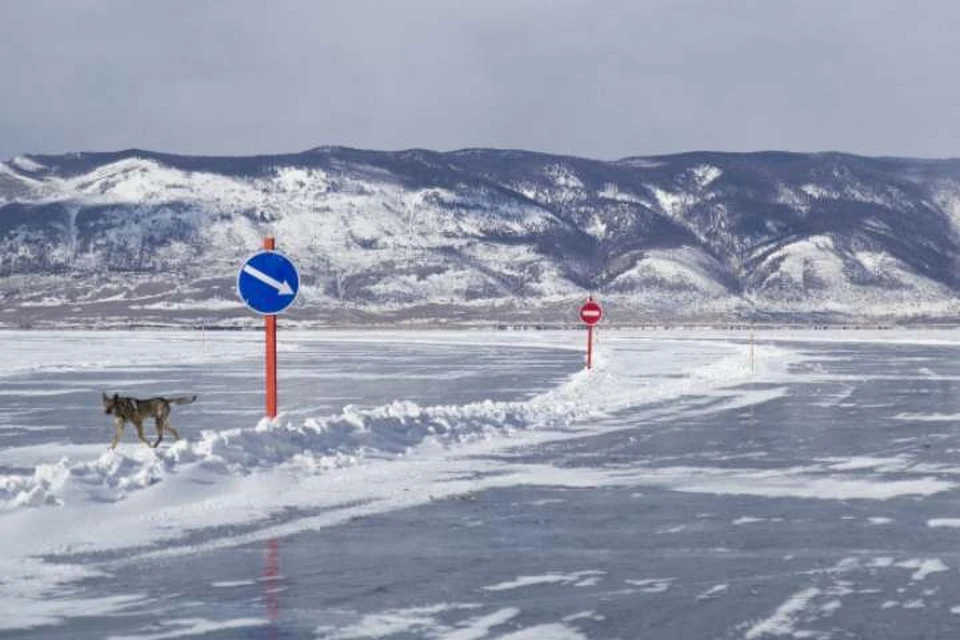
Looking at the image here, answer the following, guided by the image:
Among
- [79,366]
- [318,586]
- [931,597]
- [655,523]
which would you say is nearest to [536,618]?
[318,586]

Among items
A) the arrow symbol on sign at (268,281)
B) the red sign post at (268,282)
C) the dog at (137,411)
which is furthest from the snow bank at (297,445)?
the arrow symbol on sign at (268,281)

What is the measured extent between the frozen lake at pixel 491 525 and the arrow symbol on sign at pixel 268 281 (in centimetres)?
154

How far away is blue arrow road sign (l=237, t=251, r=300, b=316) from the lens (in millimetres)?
17156

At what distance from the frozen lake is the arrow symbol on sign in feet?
5.04

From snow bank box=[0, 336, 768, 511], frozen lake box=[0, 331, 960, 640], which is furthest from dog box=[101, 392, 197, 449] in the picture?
frozen lake box=[0, 331, 960, 640]

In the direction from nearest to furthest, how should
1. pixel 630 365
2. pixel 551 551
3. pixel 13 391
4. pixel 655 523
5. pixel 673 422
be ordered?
pixel 551 551 < pixel 655 523 < pixel 673 422 < pixel 13 391 < pixel 630 365

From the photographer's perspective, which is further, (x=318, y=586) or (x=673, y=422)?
(x=673, y=422)

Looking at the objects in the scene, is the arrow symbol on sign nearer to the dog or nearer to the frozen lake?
the frozen lake

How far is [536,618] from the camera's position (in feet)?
28.1

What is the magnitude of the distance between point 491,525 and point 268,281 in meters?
5.78

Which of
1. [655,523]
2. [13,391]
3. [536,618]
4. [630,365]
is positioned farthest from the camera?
[630,365]

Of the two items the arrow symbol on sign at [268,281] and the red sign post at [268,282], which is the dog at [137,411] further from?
the arrow symbol on sign at [268,281]

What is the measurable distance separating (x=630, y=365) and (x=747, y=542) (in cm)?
3538

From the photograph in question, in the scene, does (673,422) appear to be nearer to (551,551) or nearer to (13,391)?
(551,551)
